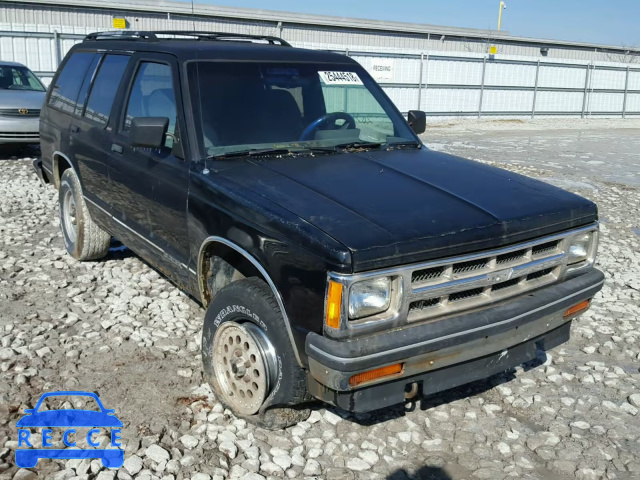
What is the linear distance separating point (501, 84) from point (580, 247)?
22.3 metres

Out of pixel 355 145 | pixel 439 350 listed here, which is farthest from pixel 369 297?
pixel 355 145

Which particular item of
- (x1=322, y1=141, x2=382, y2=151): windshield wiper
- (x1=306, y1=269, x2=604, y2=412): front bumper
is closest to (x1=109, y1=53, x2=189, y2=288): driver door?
(x1=322, y1=141, x2=382, y2=151): windshield wiper

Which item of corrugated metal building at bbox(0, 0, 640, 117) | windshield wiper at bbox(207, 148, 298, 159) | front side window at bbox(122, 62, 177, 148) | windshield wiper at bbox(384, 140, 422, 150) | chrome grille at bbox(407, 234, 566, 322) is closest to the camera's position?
chrome grille at bbox(407, 234, 566, 322)

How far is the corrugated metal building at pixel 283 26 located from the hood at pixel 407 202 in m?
16.1

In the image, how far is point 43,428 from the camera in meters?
3.50

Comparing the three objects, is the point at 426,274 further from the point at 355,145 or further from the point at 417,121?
the point at 417,121

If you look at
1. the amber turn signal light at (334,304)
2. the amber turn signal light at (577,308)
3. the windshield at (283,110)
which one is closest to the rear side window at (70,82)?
the windshield at (283,110)

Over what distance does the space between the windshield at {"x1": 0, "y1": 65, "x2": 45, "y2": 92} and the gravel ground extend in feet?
23.9

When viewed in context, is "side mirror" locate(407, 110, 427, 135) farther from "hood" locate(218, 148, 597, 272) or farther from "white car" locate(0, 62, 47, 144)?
"white car" locate(0, 62, 47, 144)

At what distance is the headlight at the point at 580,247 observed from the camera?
3.75 meters

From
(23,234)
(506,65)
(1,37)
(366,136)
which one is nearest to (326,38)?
(506,65)

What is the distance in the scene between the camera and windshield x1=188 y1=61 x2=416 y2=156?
4066 millimetres

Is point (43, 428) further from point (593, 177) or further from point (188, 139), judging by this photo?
point (593, 177)

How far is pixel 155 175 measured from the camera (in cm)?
426
